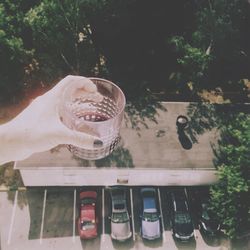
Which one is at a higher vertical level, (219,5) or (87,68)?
(219,5)

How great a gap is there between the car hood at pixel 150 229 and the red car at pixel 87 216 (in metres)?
2.70

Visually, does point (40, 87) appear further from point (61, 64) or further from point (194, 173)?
point (194, 173)

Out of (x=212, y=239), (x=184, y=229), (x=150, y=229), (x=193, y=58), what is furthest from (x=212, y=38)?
(x=212, y=239)

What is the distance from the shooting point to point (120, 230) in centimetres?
2044

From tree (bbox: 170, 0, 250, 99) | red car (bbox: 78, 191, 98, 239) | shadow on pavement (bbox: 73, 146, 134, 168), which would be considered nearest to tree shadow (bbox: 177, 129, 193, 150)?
shadow on pavement (bbox: 73, 146, 134, 168)

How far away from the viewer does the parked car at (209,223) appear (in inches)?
818

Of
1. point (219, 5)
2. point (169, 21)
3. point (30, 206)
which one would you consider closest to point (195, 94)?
point (169, 21)

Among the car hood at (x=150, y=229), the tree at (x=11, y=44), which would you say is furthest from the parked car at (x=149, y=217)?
the tree at (x=11, y=44)

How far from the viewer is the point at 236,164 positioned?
18.5 metres

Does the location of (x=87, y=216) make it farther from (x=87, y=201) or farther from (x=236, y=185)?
(x=236, y=185)

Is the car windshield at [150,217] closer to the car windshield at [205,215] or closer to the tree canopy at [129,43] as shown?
the car windshield at [205,215]

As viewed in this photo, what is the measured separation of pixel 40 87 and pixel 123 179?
810 cm

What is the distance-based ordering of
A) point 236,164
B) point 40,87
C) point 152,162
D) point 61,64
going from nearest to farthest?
Result: point 236,164
point 152,162
point 61,64
point 40,87

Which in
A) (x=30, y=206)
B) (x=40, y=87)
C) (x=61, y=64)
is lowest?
(x=30, y=206)
